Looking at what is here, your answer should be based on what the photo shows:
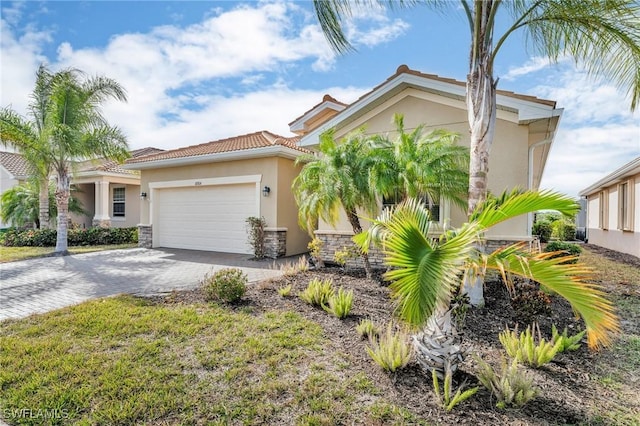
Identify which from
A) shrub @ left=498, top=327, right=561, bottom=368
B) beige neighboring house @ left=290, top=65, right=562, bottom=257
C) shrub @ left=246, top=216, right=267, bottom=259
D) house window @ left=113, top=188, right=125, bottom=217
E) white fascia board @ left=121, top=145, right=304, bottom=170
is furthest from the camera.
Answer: house window @ left=113, top=188, right=125, bottom=217

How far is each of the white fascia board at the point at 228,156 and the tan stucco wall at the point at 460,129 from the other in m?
2.23

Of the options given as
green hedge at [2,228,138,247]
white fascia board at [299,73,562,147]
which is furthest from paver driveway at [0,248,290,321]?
white fascia board at [299,73,562,147]

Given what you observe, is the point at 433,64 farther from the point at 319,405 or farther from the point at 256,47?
the point at 319,405

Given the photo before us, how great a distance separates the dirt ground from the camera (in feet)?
10.7

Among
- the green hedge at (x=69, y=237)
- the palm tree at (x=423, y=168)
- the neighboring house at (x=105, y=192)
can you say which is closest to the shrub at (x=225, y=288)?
the palm tree at (x=423, y=168)

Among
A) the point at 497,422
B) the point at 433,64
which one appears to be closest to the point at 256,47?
the point at 433,64

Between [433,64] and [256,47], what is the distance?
Answer: 5164 mm

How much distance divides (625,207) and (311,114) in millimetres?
15221

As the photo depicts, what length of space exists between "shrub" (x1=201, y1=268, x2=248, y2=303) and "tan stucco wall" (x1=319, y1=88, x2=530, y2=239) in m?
4.94

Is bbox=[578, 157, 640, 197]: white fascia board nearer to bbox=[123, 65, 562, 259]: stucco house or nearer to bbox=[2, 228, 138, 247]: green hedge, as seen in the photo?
bbox=[123, 65, 562, 259]: stucco house

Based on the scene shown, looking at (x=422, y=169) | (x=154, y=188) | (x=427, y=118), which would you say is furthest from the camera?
(x=154, y=188)

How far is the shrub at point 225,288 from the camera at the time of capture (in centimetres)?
653

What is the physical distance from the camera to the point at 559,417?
10.7ft

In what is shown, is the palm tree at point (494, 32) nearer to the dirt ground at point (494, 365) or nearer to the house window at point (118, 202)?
the dirt ground at point (494, 365)
